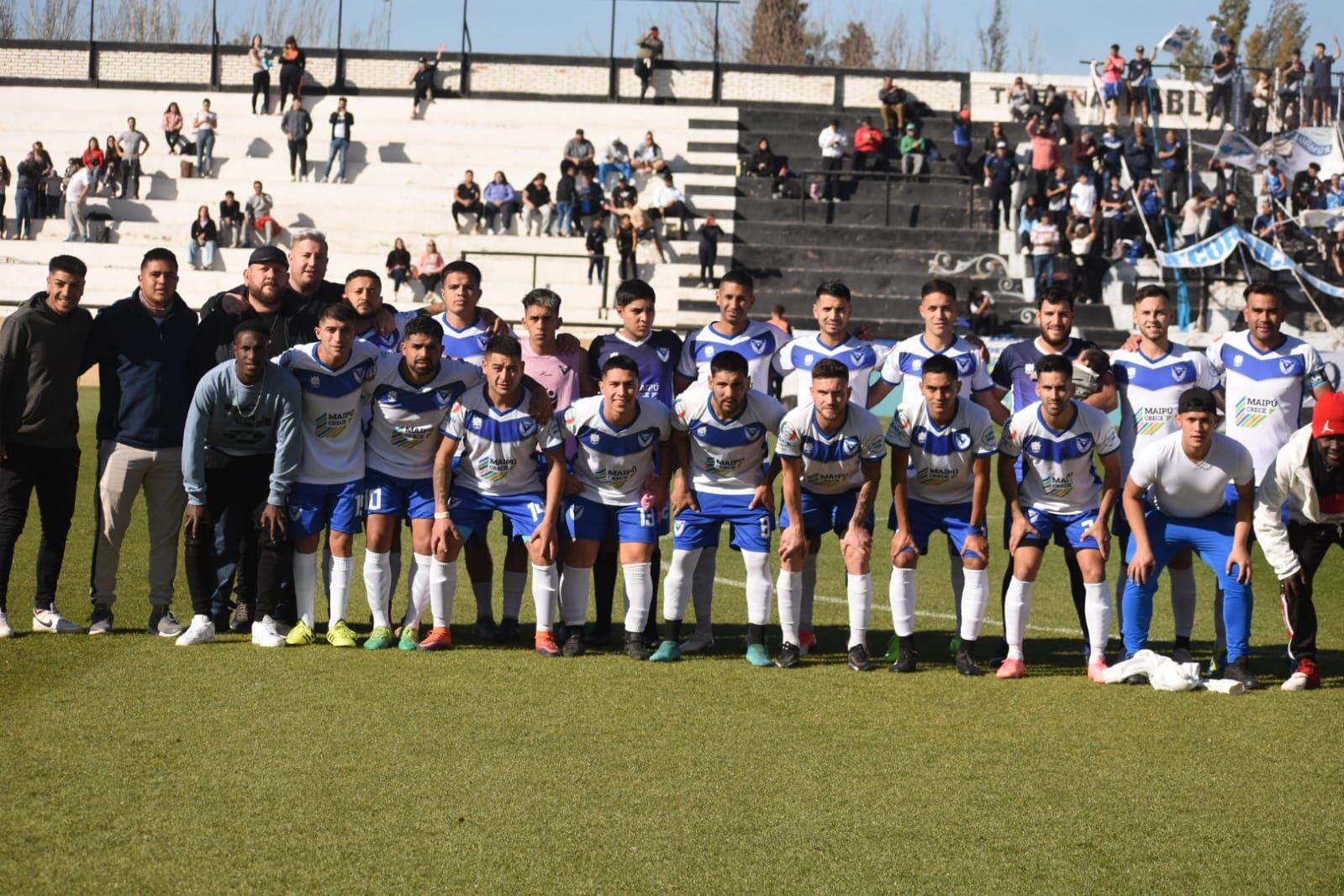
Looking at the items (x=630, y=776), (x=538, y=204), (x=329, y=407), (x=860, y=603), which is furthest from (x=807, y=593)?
(x=538, y=204)

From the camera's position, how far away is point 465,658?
8.26m

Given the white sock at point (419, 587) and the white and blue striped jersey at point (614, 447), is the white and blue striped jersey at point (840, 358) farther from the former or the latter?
the white sock at point (419, 587)

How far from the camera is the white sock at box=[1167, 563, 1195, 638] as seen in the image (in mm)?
8648

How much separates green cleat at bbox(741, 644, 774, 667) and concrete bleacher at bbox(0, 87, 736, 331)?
21.5 meters

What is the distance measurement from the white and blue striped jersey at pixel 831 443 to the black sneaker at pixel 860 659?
95 centimetres

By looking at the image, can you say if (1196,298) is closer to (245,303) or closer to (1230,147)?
(1230,147)

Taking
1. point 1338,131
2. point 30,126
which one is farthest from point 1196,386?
point 30,126

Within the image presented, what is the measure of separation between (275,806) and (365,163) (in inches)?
1241

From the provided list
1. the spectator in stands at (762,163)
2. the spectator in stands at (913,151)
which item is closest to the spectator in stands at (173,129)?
the spectator in stands at (762,163)

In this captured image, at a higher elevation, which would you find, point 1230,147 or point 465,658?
point 1230,147

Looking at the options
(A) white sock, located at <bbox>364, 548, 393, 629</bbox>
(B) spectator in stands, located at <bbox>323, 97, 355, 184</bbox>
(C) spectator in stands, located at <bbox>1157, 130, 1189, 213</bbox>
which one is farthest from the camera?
(B) spectator in stands, located at <bbox>323, 97, 355, 184</bbox>

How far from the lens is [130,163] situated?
34156 mm

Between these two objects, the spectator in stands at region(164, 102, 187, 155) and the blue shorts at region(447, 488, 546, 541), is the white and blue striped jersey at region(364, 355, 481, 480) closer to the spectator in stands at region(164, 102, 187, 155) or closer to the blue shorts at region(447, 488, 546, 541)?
the blue shorts at region(447, 488, 546, 541)

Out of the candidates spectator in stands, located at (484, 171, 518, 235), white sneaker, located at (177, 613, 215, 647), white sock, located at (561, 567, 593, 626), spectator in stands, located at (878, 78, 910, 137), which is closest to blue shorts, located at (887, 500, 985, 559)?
white sock, located at (561, 567, 593, 626)
